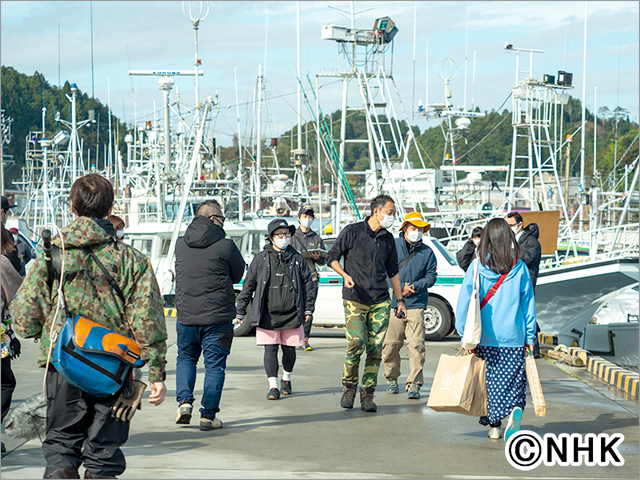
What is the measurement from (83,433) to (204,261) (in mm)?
2808

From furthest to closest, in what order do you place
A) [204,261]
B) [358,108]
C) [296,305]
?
[358,108]
[296,305]
[204,261]

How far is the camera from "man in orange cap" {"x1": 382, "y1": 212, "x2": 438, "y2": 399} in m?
8.54

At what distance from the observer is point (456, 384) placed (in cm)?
608

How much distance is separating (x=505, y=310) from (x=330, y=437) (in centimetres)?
177

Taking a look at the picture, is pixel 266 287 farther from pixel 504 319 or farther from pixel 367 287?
pixel 504 319

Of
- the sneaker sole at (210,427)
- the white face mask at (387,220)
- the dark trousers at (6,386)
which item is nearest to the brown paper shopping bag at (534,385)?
the white face mask at (387,220)

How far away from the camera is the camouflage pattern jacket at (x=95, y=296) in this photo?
4.04 meters

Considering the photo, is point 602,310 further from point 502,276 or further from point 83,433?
point 83,433

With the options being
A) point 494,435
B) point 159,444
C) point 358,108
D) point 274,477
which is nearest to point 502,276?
point 494,435

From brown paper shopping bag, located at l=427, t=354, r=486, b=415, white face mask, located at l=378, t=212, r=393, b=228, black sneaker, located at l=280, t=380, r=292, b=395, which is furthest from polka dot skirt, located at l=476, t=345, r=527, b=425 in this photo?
black sneaker, located at l=280, t=380, r=292, b=395

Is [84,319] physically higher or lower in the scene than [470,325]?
higher

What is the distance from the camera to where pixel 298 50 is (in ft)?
72.9

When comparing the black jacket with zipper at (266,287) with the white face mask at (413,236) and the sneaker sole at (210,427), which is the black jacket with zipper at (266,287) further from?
the sneaker sole at (210,427)

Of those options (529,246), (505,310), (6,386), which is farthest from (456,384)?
(529,246)
